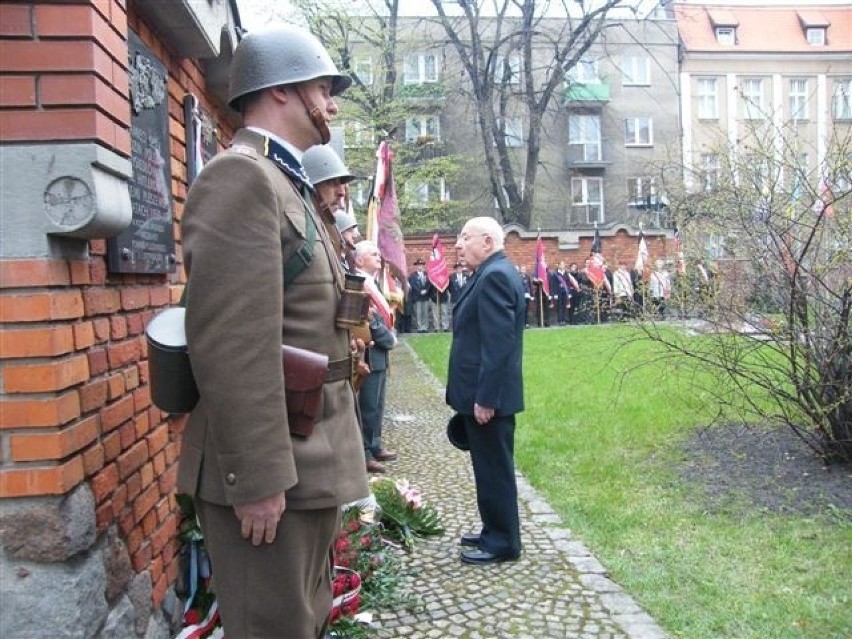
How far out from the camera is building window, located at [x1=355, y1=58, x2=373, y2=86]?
25547mm

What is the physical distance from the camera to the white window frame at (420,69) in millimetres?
34406

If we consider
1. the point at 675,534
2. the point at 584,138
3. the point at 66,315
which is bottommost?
the point at 675,534

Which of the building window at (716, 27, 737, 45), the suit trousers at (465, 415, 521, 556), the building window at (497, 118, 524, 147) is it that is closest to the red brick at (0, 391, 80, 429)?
the suit trousers at (465, 415, 521, 556)

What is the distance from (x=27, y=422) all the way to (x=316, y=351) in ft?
2.63

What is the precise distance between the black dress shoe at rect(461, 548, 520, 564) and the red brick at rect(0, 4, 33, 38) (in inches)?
140

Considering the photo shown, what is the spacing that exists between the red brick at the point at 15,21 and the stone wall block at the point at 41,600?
1444mm

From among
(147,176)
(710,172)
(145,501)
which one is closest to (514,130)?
(710,172)

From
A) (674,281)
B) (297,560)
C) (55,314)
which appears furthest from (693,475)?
(55,314)

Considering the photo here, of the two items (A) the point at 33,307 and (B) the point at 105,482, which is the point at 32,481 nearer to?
(B) the point at 105,482

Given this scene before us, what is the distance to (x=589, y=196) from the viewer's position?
3766 centimetres

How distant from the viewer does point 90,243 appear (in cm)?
242

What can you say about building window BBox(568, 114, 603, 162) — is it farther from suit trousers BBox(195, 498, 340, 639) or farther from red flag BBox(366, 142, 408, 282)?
suit trousers BBox(195, 498, 340, 639)

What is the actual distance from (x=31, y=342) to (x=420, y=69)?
35.5 meters

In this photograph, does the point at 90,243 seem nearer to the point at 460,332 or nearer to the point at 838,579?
the point at 460,332
